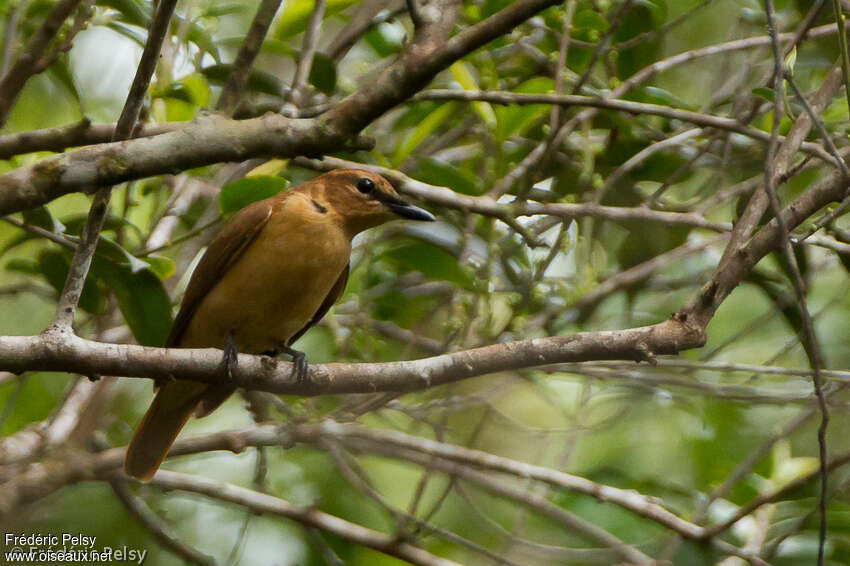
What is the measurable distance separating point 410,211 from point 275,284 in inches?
23.7

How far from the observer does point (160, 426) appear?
4102mm

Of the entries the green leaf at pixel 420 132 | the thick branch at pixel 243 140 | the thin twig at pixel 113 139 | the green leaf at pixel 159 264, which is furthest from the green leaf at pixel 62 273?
the green leaf at pixel 420 132

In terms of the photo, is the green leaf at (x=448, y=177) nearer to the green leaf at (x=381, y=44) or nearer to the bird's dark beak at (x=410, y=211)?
the bird's dark beak at (x=410, y=211)

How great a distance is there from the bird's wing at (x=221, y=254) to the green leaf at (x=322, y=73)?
557 mm

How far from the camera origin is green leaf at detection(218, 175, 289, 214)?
11.3 feet

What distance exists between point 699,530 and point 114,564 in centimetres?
235

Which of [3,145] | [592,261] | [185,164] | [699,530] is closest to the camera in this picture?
[185,164]

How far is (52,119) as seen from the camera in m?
5.35

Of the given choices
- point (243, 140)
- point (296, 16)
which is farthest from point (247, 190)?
point (296, 16)

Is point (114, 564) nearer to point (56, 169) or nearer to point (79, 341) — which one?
point (79, 341)

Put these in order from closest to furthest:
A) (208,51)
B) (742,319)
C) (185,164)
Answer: (185,164) < (208,51) < (742,319)

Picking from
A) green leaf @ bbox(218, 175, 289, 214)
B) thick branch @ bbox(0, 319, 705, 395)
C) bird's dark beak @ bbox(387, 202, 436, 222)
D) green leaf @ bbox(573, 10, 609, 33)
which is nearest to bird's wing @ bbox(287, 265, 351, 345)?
bird's dark beak @ bbox(387, 202, 436, 222)

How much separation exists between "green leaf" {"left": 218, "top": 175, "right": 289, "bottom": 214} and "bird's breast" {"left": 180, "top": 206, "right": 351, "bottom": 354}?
448 millimetres

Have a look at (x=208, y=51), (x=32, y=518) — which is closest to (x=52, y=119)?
(x=208, y=51)
